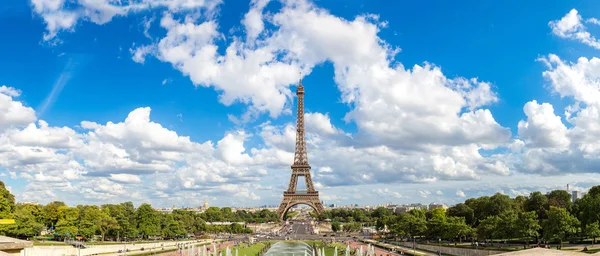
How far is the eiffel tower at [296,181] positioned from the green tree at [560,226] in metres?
70.9

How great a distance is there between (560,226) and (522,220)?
3.64m

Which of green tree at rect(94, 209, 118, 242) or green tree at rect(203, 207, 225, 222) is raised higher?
green tree at rect(94, 209, 118, 242)

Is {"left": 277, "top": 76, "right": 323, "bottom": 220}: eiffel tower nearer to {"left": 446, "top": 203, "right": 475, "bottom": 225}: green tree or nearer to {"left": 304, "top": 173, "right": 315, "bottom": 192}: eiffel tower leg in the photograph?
{"left": 304, "top": 173, "right": 315, "bottom": 192}: eiffel tower leg

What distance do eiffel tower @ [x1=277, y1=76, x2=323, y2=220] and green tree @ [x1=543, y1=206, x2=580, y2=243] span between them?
70.9 meters

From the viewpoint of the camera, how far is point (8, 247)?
15.8 feet

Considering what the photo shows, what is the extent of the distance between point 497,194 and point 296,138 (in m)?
60.9

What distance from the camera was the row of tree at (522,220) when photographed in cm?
4488

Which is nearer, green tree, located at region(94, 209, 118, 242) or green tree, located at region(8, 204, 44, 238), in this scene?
green tree, located at region(8, 204, 44, 238)

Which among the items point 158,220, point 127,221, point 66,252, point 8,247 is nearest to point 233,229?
point 158,220

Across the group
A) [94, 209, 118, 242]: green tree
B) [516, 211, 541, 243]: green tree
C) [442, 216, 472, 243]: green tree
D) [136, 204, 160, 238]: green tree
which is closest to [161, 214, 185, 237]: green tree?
[136, 204, 160, 238]: green tree

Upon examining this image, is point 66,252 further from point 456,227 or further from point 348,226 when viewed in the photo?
point 348,226

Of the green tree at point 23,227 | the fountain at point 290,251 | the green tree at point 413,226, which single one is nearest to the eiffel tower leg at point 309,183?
the fountain at point 290,251

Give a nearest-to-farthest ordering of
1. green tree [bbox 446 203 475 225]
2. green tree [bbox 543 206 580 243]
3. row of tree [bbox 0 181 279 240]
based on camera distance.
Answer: green tree [bbox 543 206 580 243]
row of tree [bbox 0 181 279 240]
green tree [bbox 446 203 475 225]

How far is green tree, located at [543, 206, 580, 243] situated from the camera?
4409 cm
